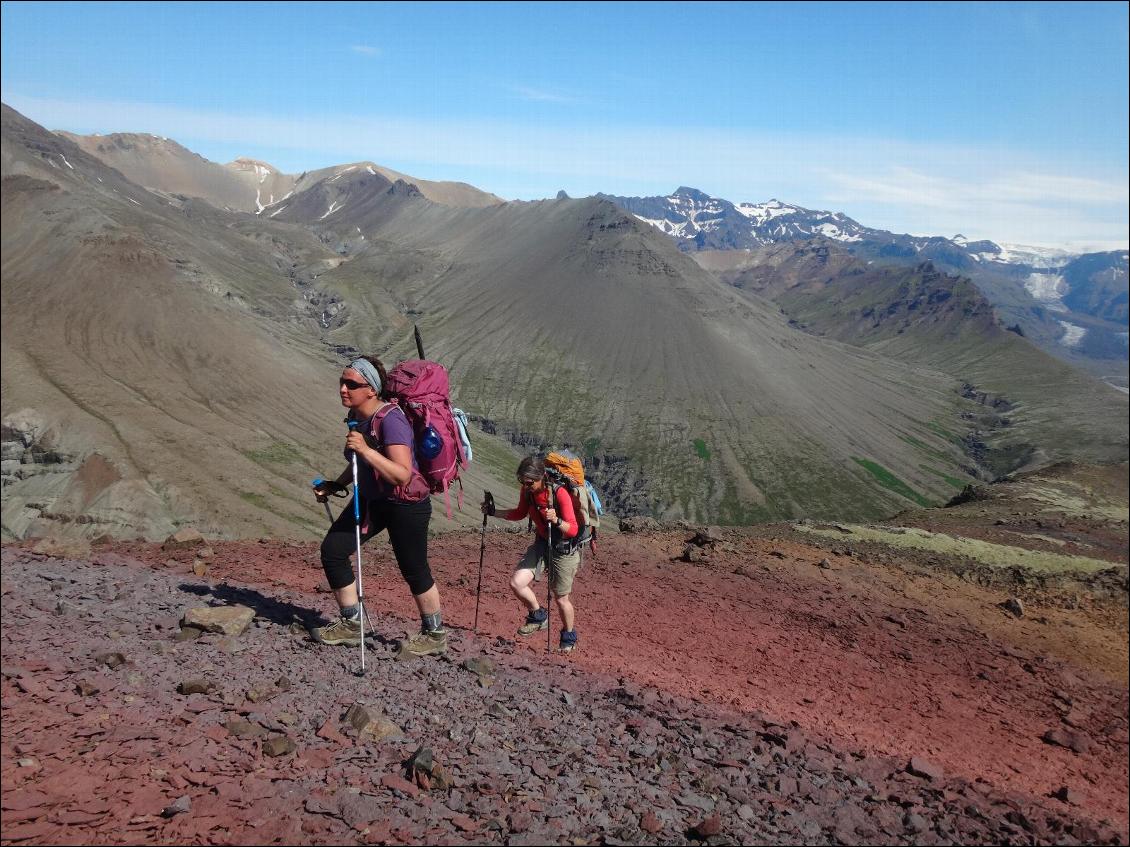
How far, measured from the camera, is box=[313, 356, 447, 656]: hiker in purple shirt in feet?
24.8

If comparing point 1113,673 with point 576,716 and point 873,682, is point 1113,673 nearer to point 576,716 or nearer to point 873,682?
point 873,682

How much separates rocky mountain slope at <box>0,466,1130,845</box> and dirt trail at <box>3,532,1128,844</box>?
1.6 inches

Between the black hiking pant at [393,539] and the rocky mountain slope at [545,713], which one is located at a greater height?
the black hiking pant at [393,539]

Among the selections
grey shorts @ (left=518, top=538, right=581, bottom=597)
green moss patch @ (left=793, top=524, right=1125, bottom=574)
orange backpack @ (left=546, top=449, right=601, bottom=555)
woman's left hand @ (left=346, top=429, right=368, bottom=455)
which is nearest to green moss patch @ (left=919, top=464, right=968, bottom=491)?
green moss patch @ (left=793, top=524, right=1125, bottom=574)

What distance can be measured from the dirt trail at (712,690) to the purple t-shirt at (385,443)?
6.53 feet

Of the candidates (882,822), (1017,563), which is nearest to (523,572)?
(882,822)

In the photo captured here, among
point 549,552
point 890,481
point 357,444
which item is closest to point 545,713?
point 549,552

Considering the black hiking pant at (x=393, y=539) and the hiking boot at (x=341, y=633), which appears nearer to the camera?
the black hiking pant at (x=393, y=539)

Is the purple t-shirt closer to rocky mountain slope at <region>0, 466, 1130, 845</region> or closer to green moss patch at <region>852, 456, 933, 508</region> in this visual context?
rocky mountain slope at <region>0, 466, 1130, 845</region>

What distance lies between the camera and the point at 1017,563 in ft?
69.0

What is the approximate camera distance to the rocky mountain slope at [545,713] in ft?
18.5

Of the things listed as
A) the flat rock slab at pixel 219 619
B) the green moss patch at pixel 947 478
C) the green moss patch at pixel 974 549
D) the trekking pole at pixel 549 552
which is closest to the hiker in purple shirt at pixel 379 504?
the flat rock slab at pixel 219 619

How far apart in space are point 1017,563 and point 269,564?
20.6 m

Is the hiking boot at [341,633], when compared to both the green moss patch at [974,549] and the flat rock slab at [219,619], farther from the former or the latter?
the green moss patch at [974,549]
